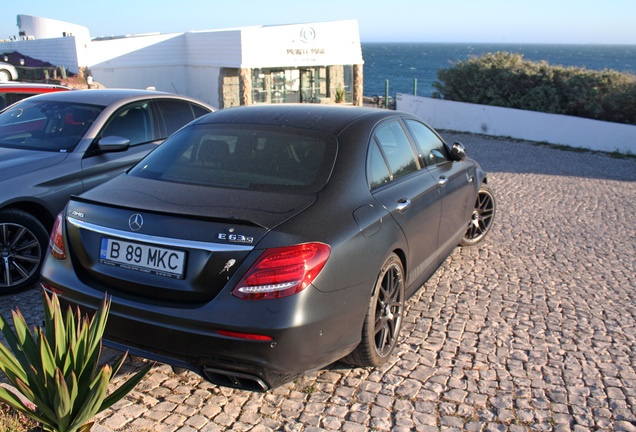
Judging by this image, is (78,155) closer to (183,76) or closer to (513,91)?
(513,91)

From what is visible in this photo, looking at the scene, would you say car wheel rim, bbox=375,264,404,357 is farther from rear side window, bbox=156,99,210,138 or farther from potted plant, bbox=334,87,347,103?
potted plant, bbox=334,87,347,103

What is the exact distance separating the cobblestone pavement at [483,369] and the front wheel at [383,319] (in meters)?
0.15

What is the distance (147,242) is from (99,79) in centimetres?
2839

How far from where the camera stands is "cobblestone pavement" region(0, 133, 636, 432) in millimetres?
3217

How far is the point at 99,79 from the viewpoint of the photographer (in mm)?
28703

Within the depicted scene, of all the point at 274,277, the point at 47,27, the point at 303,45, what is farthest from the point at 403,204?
the point at 47,27

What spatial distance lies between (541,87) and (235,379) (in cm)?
1692

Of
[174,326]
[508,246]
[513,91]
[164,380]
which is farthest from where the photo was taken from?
[513,91]

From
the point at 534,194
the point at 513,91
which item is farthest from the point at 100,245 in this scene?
the point at 513,91

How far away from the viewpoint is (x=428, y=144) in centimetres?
509

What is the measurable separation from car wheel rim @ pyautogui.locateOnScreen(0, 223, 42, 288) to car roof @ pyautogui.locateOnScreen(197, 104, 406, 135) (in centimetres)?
180

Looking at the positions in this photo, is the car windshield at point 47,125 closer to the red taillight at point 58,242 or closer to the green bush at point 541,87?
the red taillight at point 58,242

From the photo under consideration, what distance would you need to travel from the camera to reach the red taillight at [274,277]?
2.85 m

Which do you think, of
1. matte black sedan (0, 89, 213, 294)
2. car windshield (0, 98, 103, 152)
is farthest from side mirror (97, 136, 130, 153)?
car windshield (0, 98, 103, 152)
